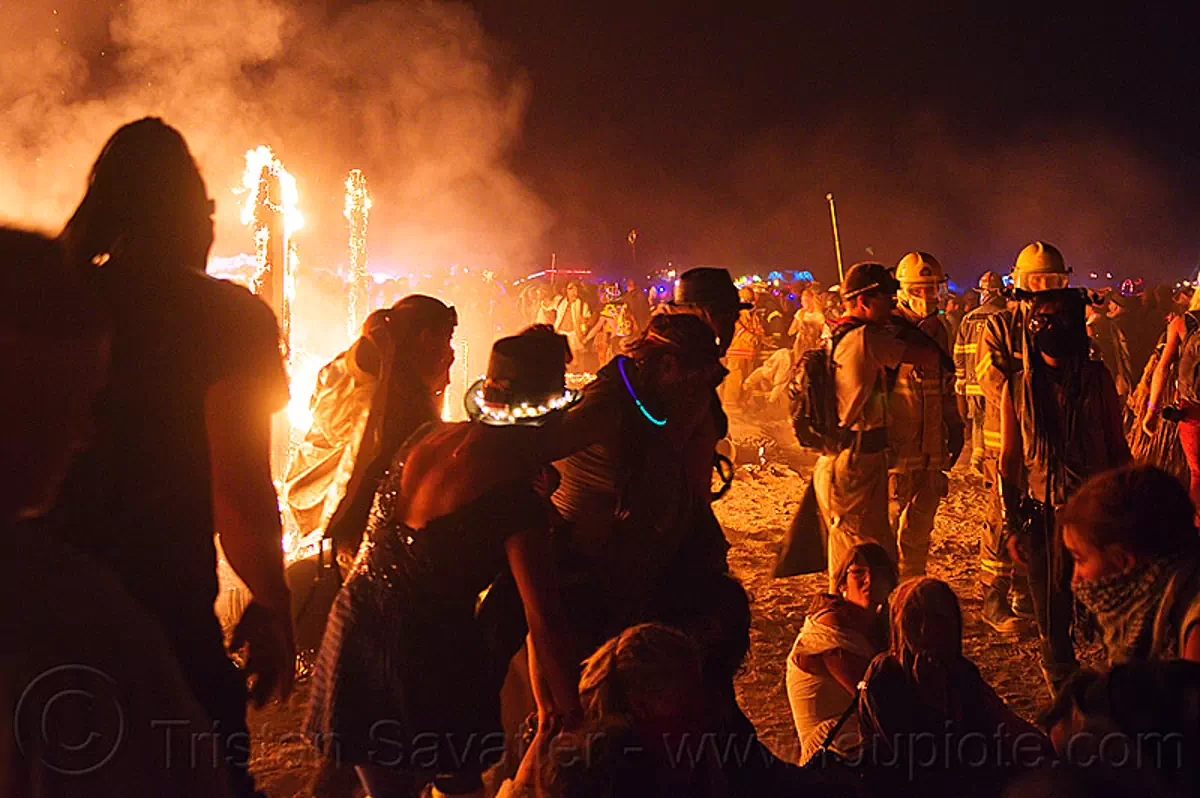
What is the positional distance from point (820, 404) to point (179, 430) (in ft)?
12.3

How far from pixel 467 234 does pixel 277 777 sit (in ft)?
123

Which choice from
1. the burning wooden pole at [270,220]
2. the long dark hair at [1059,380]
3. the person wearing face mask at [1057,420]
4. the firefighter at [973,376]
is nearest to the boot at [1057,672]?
the person wearing face mask at [1057,420]

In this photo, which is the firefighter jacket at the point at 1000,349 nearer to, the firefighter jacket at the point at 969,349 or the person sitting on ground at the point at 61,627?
the firefighter jacket at the point at 969,349

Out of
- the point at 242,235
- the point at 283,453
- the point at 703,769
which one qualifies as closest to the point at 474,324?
the point at 242,235

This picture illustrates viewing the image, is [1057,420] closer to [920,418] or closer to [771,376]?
[920,418]

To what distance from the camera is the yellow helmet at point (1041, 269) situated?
5.88 m

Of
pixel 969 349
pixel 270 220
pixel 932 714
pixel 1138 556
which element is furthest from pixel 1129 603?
pixel 270 220

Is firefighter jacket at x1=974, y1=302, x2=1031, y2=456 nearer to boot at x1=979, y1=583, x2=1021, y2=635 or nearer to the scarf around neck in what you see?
boot at x1=979, y1=583, x2=1021, y2=635

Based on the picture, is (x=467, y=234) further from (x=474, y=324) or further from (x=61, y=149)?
(x=61, y=149)

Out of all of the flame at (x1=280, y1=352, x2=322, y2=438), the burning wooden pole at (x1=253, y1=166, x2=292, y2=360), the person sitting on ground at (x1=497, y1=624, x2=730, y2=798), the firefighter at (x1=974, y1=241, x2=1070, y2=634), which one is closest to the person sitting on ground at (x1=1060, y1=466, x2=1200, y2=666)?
the person sitting on ground at (x1=497, y1=624, x2=730, y2=798)

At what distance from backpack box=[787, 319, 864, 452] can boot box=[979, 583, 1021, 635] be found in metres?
1.38

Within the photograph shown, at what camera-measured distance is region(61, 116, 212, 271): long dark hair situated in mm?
2469

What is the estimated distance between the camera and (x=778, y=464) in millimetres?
11336

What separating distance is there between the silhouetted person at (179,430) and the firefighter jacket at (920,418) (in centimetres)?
377
